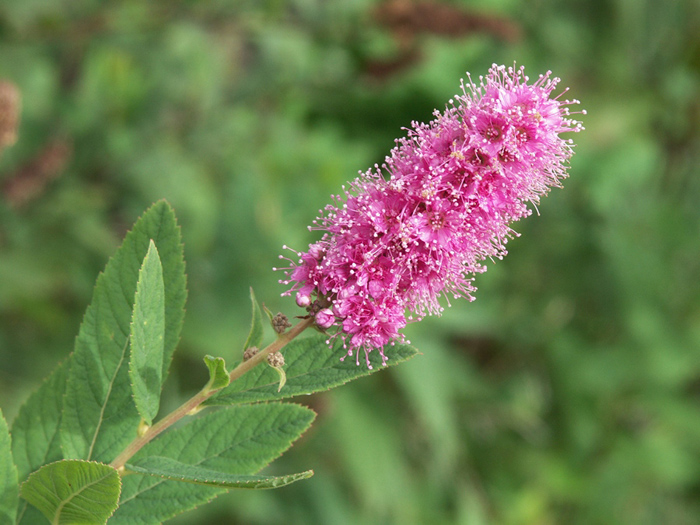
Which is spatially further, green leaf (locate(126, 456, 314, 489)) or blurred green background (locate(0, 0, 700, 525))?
blurred green background (locate(0, 0, 700, 525))

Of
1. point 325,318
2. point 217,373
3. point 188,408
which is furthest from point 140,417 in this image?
point 325,318

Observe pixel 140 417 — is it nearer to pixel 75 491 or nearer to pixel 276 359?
pixel 75 491

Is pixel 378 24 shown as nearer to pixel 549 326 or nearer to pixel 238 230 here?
pixel 238 230

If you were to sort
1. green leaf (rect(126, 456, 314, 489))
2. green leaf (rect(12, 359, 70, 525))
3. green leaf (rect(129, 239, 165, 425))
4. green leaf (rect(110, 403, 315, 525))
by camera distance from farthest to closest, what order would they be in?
green leaf (rect(12, 359, 70, 525)) < green leaf (rect(110, 403, 315, 525)) < green leaf (rect(129, 239, 165, 425)) < green leaf (rect(126, 456, 314, 489))

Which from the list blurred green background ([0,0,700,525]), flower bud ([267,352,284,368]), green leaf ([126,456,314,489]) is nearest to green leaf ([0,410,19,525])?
→ green leaf ([126,456,314,489])

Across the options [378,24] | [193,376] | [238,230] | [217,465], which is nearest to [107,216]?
[238,230]

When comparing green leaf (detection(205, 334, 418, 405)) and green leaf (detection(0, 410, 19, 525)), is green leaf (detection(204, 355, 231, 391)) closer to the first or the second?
green leaf (detection(205, 334, 418, 405))
